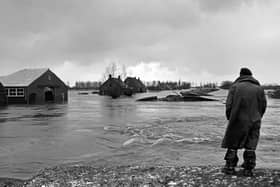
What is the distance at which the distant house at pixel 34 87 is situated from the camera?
48750 mm

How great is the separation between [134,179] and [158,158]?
399cm

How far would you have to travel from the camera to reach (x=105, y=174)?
22.2 ft

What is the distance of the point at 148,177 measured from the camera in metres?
6.36

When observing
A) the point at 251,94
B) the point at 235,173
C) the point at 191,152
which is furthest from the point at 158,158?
the point at 251,94

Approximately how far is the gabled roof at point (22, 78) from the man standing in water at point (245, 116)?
47.5 m

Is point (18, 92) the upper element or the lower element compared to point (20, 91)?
lower

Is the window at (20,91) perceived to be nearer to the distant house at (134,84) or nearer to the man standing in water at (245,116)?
the man standing in water at (245,116)

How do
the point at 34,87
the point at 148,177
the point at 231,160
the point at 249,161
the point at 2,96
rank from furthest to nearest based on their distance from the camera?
the point at 34,87 → the point at 2,96 → the point at 148,177 → the point at 231,160 → the point at 249,161

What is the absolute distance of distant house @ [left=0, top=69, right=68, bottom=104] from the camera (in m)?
48.8

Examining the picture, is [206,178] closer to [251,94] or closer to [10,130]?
[251,94]

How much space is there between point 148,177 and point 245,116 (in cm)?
233

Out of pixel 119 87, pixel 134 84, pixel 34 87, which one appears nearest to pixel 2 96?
pixel 34 87

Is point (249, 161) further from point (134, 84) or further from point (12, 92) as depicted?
point (134, 84)

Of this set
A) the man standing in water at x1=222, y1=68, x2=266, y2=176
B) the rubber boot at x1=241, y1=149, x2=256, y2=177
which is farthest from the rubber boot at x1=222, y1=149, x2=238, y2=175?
the rubber boot at x1=241, y1=149, x2=256, y2=177
